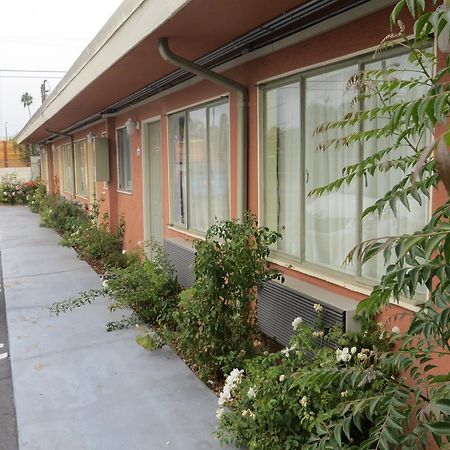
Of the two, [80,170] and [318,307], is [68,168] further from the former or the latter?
[318,307]

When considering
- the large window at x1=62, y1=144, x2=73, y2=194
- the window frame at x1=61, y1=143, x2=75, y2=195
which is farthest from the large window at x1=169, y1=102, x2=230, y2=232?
the large window at x1=62, y1=144, x2=73, y2=194

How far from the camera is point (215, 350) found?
159 inches

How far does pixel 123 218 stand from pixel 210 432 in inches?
274

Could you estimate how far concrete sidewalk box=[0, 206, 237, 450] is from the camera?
335 cm

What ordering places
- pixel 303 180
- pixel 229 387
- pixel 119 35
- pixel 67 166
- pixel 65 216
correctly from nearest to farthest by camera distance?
pixel 229 387 < pixel 303 180 < pixel 119 35 < pixel 65 216 < pixel 67 166

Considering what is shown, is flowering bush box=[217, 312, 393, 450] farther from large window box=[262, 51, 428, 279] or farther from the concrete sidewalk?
large window box=[262, 51, 428, 279]

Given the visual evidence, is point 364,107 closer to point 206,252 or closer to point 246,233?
point 246,233

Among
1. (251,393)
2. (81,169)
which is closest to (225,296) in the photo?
(251,393)

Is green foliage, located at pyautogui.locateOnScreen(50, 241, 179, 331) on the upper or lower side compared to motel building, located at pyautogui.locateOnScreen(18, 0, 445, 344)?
lower

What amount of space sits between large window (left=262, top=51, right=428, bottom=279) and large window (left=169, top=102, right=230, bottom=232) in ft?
3.39

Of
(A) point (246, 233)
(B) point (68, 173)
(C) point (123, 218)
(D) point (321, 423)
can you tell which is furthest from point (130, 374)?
(B) point (68, 173)

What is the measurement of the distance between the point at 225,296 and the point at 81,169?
37.2 feet

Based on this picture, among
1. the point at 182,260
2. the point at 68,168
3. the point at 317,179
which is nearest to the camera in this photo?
the point at 317,179

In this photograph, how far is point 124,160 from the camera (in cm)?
988
